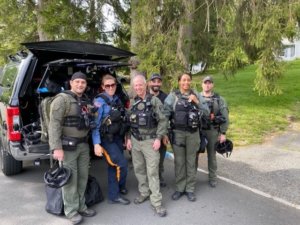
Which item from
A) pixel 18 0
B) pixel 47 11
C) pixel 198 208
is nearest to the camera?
pixel 198 208

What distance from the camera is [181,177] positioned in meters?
4.75

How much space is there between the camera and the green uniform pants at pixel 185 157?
4566mm

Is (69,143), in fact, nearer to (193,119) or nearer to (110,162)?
(110,162)

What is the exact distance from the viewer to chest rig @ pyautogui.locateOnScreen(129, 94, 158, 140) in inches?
169

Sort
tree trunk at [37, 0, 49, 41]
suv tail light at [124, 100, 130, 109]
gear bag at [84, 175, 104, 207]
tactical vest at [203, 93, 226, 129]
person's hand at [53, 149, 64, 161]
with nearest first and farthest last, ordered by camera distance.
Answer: person's hand at [53, 149, 64, 161] < gear bag at [84, 175, 104, 207] < tactical vest at [203, 93, 226, 129] < suv tail light at [124, 100, 130, 109] < tree trunk at [37, 0, 49, 41]

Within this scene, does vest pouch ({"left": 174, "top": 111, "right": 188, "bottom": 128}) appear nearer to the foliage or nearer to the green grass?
the green grass

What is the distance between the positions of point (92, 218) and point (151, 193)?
2.74ft

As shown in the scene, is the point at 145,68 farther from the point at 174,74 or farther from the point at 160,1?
the point at 160,1

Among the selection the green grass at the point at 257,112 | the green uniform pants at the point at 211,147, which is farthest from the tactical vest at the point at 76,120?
the green grass at the point at 257,112

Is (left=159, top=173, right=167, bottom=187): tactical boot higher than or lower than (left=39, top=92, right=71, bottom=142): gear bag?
lower

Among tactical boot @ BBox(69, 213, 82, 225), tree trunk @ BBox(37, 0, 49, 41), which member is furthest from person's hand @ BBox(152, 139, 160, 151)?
tree trunk @ BBox(37, 0, 49, 41)

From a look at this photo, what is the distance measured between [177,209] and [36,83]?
117 inches

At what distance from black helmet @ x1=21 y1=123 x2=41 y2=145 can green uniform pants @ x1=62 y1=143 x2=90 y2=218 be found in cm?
100

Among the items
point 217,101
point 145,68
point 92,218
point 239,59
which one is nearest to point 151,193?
point 92,218
